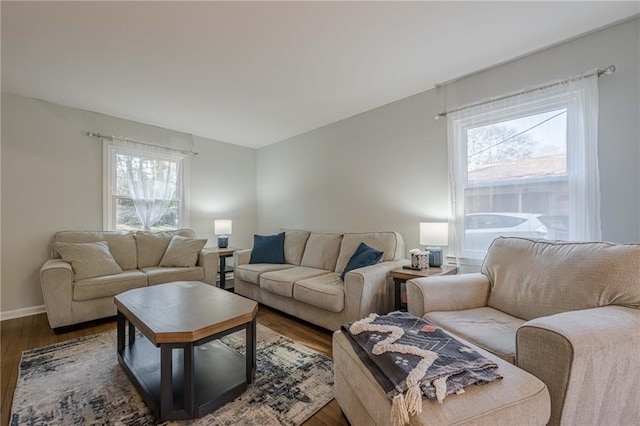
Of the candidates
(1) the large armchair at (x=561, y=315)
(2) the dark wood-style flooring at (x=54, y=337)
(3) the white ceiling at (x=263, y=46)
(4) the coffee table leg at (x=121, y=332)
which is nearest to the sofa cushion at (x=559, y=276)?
(1) the large armchair at (x=561, y=315)

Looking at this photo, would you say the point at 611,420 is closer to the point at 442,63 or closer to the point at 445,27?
the point at 445,27

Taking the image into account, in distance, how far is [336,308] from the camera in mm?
2301

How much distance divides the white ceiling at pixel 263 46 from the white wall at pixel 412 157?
0.56 feet

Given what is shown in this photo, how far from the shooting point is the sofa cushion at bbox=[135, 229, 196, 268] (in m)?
3.35

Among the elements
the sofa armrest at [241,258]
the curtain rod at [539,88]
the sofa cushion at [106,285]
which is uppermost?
the curtain rod at [539,88]

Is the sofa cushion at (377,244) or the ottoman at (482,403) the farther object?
the sofa cushion at (377,244)

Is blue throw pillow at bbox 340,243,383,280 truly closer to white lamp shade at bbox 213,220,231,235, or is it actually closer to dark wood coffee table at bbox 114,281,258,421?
dark wood coffee table at bbox 114,281,258,421

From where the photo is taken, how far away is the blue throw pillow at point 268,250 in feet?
11.6

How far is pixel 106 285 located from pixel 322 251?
2.23 meters

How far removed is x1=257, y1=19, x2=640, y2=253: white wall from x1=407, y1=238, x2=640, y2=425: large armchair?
2.37 ft

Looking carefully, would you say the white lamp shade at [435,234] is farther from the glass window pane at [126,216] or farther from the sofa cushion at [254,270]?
the glass window pane at [126,216]

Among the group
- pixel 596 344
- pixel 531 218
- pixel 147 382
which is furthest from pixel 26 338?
pixel 531 218

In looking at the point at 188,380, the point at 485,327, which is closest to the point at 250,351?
the point at 188,380

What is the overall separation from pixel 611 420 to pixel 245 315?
5.82 feet
